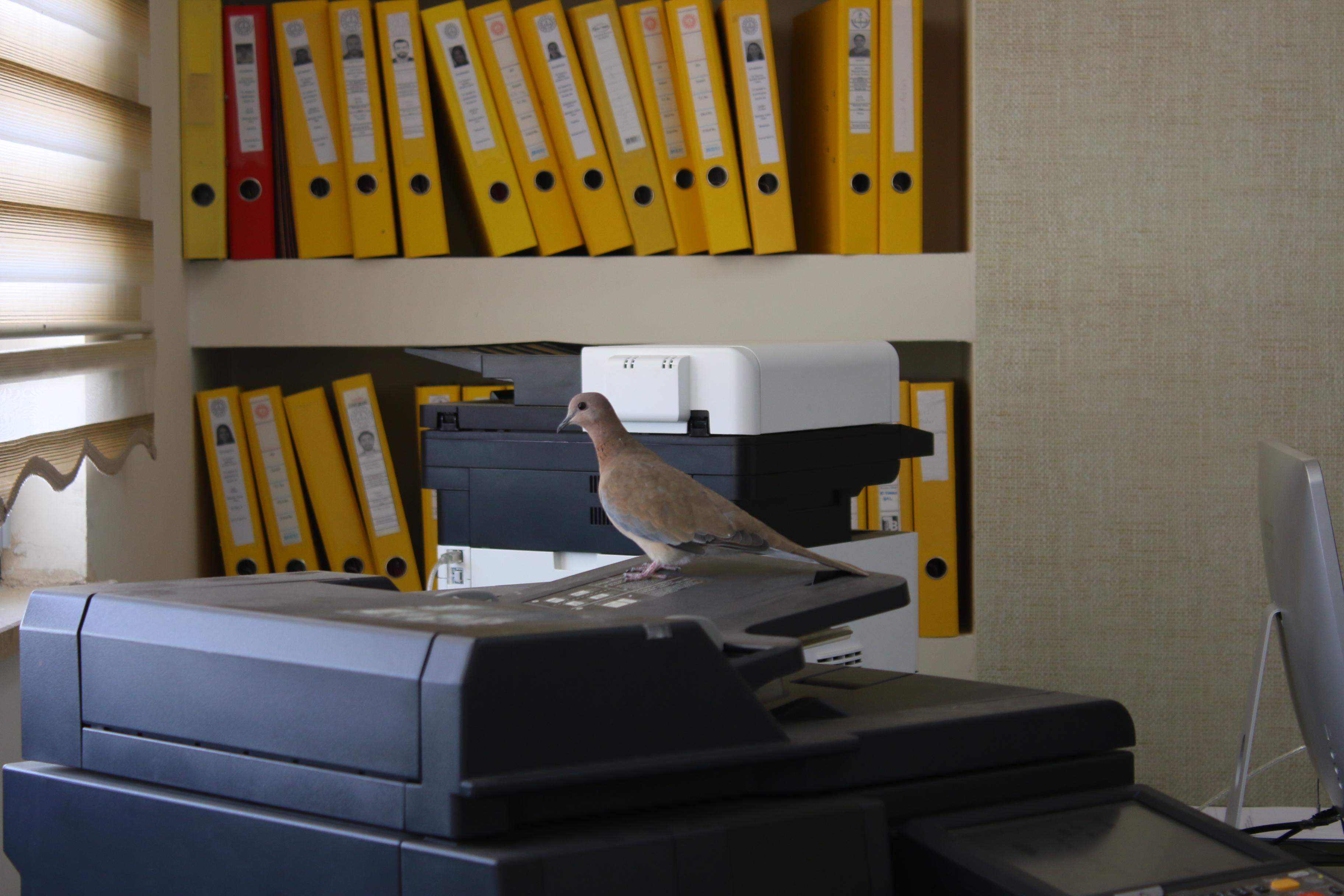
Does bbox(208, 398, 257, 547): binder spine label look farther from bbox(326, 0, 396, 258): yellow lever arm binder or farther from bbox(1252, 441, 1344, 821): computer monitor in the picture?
bbox(1252, 441, 1344, 821): computer monitor

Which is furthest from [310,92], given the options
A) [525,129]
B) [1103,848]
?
[1103,848]

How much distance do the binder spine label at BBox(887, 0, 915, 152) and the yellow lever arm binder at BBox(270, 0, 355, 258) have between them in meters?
0.93

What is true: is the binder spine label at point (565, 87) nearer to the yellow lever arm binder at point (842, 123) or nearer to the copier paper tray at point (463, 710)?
the yellow lever arm binder at point (842, 123)

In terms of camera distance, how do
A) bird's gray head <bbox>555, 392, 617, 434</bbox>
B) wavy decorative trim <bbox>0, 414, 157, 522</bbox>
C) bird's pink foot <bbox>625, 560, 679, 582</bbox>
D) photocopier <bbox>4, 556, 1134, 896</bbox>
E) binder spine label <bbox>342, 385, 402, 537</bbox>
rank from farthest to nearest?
binder spine label <bbox>342, 385, 402, 537</bbox>
wavy decorative trim <bbox>0, 414, 157, 522</bbox>
bird's gray head <bbox>555, 392, 617, 434</bbox>
bird's pink foot <bbox>625, 560, 679, 582</bbox>
photocopier <bbox>4, 556, 1134, 896</bbox>

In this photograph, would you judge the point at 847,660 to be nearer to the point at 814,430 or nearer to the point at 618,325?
the point at 814,430

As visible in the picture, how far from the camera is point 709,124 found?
6.27 ft

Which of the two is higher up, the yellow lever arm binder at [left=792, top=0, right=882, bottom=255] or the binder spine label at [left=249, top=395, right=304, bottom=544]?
the yellow lever arm binder at [left=792, top=0, right=882, bottom=255]

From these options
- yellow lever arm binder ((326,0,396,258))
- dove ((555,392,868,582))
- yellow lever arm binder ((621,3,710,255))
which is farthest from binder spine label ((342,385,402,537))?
dove ((555,392,868,582))

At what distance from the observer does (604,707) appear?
59cm

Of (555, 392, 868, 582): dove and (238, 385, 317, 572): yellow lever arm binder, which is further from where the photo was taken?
(238, 385, 317, 572): yellow lever arm binder

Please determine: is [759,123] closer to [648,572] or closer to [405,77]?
[405,77]

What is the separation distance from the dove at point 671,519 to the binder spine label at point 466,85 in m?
1.00

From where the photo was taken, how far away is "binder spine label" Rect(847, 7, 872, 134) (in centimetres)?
189

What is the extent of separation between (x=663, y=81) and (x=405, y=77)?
43cm
